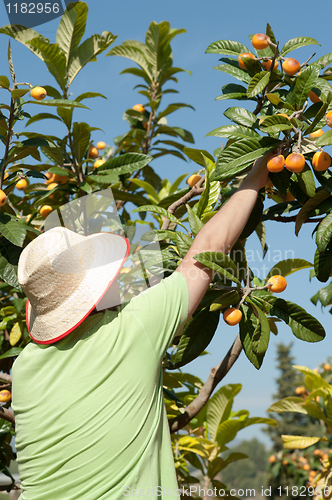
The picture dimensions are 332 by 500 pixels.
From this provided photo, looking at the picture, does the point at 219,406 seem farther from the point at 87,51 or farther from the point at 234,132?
the point at 87,51

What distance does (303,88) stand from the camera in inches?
55.4

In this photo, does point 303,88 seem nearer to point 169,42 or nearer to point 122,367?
point 122,367

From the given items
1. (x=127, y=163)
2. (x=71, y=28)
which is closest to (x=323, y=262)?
(x=127, y=163)

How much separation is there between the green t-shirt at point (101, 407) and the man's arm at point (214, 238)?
8cm

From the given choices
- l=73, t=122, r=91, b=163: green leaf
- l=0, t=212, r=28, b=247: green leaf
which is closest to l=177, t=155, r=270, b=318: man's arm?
l=0, t=212, r=28, b=247: green leaf

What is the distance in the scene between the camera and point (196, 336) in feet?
5.50

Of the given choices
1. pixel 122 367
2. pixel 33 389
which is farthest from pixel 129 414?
pixel 33 389

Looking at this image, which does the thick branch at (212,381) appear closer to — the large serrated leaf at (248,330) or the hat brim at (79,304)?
the large serrated leaf at (248,330)

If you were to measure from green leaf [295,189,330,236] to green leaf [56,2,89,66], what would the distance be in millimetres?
1635

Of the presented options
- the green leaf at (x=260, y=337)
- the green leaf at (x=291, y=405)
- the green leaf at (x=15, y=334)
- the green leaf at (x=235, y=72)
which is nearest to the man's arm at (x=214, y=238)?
the green leaf at (x=260, y=337)

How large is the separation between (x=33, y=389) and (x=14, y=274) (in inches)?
36.8

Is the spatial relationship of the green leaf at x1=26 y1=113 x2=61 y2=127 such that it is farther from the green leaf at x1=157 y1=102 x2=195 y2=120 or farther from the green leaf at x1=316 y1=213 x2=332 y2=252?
the green leaf at x1=316 y1=213 x2=332 y2=252

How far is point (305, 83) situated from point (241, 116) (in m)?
0.23

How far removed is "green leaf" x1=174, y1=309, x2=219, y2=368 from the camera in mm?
1666
